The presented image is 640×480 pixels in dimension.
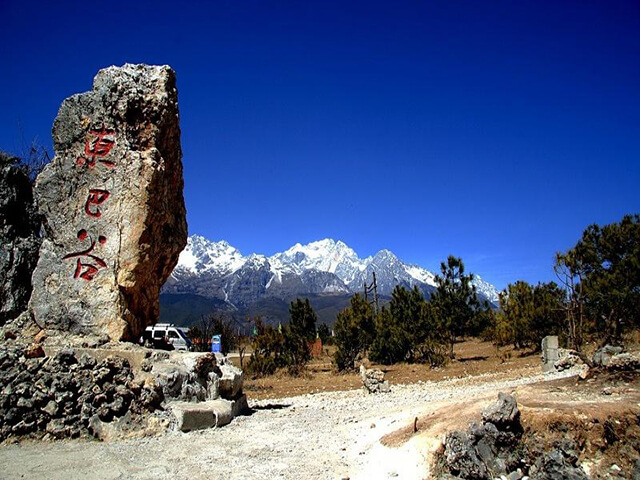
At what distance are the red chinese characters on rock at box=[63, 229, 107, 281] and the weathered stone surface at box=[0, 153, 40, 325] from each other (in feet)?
4.33

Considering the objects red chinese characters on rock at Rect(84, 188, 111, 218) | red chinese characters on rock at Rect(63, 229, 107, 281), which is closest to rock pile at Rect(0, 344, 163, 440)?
red chinese characters on rock at Rect(63, 229, 107, 281)

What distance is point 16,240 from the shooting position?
962cm

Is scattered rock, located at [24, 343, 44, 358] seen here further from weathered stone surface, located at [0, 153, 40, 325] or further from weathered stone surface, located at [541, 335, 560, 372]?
weathered stone surface, located at [541, 335, 560, 372]

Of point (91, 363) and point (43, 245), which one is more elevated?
point (43, 245)

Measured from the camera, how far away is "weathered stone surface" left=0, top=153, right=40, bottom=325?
30.3ft

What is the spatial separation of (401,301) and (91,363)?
23.8 m

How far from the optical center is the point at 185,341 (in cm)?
2805

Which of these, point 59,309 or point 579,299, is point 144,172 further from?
point 579,299

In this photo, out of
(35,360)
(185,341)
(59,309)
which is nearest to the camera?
(35,360)

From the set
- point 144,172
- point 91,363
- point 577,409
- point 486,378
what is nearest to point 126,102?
point 144,172

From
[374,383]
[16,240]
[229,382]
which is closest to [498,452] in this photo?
[229,382]

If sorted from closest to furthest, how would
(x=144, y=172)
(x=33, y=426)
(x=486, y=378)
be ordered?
(x=33, y=426) → (x=144, y=172) → (x=486, y=378)

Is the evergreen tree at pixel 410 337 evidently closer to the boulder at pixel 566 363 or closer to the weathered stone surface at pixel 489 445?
the boulder at pixel 566 363

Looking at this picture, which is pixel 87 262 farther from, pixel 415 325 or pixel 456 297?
pixel 456 297
